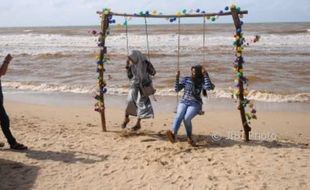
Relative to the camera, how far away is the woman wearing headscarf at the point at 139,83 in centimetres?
823

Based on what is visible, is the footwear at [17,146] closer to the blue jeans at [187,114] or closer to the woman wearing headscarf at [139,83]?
the woman wearing headscarf at [139,83]

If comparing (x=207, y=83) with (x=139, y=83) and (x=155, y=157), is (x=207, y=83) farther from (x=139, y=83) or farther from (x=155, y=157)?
(x=155, y=157)

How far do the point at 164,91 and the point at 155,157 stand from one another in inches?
264

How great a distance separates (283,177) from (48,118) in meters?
5.90

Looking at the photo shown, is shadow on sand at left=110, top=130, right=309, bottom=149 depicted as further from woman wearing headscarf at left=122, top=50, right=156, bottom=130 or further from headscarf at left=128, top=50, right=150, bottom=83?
headscarf at left=128, top=50, right=150, bottom=83

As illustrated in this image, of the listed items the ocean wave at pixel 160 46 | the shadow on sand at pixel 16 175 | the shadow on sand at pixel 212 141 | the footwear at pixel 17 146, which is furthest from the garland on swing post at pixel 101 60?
the ocean wave at pixel 160 46

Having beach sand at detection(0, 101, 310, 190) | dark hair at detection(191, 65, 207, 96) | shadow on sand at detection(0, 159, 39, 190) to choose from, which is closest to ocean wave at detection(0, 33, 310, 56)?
beach sand at detection(0, 101, 310, 190)

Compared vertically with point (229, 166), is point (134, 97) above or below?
above

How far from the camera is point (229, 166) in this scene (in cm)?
634

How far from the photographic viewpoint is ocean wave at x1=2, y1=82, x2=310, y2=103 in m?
12.2

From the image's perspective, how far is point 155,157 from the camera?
685cm

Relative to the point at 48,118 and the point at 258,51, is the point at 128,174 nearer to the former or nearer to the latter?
the point at 48,118

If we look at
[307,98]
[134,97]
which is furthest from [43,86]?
[307,98]

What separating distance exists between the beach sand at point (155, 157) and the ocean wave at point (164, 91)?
249 centimetres
